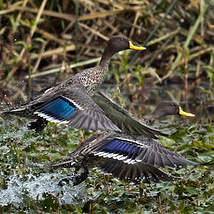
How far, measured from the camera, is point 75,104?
15.8 ft

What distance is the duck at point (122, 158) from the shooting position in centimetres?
454

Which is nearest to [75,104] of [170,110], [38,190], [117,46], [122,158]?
[122,158]

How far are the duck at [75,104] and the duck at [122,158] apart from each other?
202 mm

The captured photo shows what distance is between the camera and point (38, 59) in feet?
30.1

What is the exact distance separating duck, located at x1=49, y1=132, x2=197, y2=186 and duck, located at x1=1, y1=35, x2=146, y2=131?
0.66ft

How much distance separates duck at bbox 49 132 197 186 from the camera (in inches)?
179

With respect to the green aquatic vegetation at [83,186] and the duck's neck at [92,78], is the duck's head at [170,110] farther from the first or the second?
the duck's neck at [92,78]

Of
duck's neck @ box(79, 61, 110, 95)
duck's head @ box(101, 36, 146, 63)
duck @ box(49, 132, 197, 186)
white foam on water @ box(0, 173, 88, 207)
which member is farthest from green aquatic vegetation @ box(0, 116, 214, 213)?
duck's head @ box(101, 36, 146, 63)

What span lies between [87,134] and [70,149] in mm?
714

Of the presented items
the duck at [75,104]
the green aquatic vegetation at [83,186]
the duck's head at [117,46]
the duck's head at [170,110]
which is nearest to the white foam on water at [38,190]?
the green aquatic vegetation at [83,186]

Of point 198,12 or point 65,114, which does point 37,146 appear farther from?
point 198,12

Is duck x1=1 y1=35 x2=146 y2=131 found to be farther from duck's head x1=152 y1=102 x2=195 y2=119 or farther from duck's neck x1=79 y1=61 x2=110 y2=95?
duck's head x1=152 y1=102 x2=195 y2=119

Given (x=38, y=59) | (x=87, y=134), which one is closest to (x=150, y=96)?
(x=38, y=59)

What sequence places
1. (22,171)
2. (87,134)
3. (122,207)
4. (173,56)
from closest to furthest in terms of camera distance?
(122,207)
(22,171)
(87,134)
(173,56)
